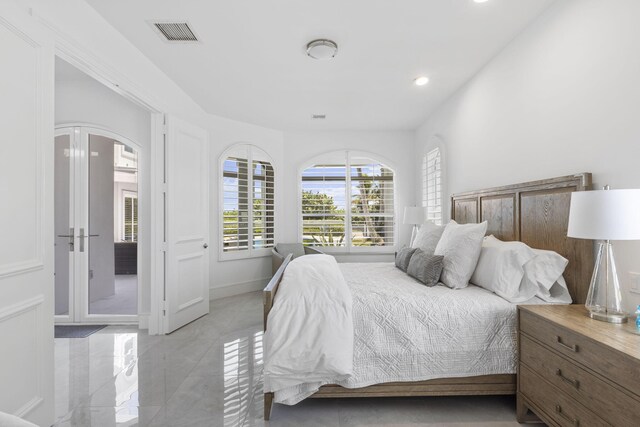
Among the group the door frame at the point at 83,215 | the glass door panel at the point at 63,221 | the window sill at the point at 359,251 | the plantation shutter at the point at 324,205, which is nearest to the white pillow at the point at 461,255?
the window sill at the point at 359,251

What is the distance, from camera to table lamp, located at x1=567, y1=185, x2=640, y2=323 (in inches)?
56.4

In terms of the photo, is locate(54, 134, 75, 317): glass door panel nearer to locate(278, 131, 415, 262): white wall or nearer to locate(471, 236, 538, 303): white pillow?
locate(278, 131, 415, 262): white wall

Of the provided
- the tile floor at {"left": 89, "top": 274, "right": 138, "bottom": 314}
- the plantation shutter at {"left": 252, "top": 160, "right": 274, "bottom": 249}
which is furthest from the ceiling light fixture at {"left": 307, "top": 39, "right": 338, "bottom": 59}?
the tile floor at {"left": 89, "top": 274, "right": 138, "bottom": 314}

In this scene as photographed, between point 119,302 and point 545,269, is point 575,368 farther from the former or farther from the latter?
point 119,302

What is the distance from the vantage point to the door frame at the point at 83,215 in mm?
3691

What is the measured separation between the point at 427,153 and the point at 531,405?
357 cm

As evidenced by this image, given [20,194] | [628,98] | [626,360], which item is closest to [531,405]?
[626,360]

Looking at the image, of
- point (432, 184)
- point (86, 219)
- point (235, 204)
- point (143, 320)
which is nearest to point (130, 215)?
point (86, 219)

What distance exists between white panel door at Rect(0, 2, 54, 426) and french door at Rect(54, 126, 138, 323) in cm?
198

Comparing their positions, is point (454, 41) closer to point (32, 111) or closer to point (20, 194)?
point (32, 111)

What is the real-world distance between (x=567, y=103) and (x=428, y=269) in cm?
148

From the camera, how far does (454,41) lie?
8.83 feet

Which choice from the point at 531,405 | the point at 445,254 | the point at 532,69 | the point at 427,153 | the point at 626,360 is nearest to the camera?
the point at 626,360

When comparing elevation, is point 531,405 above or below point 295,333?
below
